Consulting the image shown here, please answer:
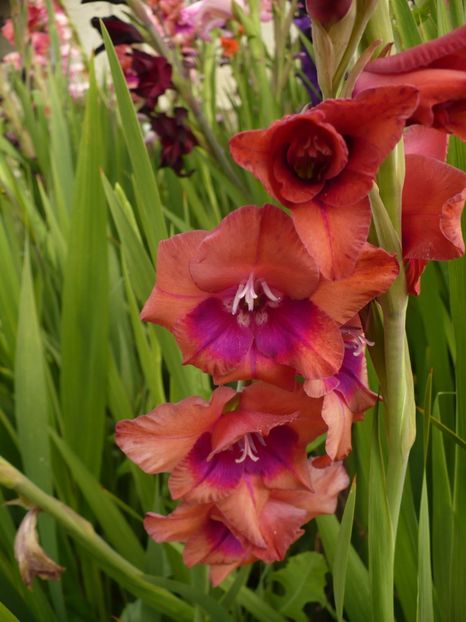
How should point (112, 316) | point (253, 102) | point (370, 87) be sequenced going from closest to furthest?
1. point (370, 87)
2. point (112, 316)
3. point (253, 102)

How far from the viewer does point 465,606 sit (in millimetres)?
568

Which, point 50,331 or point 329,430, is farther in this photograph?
point 50,331

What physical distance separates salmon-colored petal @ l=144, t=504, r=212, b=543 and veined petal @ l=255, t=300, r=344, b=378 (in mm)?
134

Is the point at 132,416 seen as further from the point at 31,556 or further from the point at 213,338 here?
the point at 213,338

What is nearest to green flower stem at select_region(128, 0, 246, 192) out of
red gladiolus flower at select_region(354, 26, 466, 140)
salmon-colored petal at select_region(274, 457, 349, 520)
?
salmon-colored petal at select_region(274, 457, 349, 520)

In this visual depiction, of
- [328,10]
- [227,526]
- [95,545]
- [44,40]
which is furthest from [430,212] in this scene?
[44,40]

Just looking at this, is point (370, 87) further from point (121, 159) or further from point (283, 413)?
point (121, 159)

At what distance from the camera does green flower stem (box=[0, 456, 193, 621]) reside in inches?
18.1

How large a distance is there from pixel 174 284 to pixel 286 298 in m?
0.06

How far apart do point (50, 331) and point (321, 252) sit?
0.78 metres

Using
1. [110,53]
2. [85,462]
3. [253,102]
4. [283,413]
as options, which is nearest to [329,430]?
[283,413]

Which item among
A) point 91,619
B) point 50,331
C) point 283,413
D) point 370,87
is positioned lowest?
point 91,619

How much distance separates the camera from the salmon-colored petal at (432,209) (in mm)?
349

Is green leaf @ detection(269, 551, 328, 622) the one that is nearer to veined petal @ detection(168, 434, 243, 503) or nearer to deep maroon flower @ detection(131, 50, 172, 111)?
veined petal @ detection(168, 434, 243, 503)
